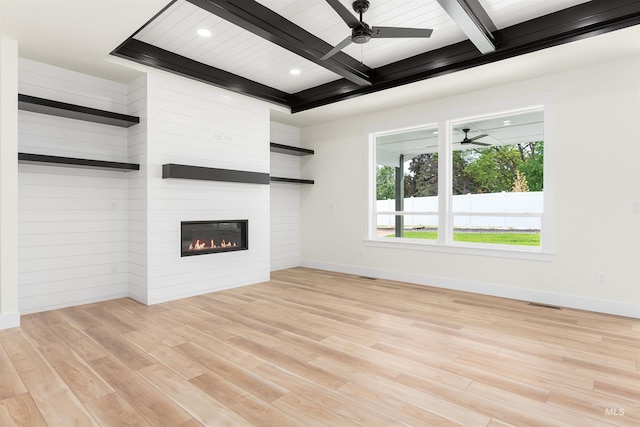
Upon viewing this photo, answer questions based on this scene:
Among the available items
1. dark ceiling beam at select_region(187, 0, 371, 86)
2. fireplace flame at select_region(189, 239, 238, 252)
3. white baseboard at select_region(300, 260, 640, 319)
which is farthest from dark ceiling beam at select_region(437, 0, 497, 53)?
fireplace flame at select_region(189, 239, 238, 252)

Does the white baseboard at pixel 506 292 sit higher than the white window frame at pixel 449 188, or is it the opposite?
the white window frame at pixel 449 188

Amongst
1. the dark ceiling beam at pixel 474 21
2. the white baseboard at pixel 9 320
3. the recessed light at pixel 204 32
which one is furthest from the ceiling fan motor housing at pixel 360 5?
the white baseboard at pixel 9 320

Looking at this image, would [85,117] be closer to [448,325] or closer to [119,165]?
[119,165]

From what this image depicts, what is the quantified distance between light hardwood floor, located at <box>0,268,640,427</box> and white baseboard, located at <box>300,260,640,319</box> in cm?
17

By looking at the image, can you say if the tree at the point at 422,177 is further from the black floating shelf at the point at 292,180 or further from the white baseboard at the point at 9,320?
the white baseboard at the point at 9,320

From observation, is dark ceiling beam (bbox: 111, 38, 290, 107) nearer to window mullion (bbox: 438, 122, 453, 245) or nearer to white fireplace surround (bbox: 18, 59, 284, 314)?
white fireplace surround (bbox: 18, 59, 284, 314)

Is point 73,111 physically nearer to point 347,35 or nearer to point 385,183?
point 347,35

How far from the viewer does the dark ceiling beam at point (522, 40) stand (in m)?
3.09

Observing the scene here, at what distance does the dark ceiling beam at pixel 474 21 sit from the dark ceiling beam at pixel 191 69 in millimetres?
2922

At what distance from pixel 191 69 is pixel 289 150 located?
2.31 m

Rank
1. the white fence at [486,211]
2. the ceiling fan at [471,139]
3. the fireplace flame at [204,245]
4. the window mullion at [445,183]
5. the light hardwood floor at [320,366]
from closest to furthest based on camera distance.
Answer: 1. the light hardwood floor at [320,366]
2. the white fence at [486,211]
3. the fireplace flame at [204,245]
4. the ceiling fan at [471,139]
5. the window mullion at [445,183]

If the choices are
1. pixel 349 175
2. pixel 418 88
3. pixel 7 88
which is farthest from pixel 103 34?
pixel 349 175

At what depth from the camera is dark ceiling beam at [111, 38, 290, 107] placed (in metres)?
3.84

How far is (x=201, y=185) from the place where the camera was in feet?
15.4
